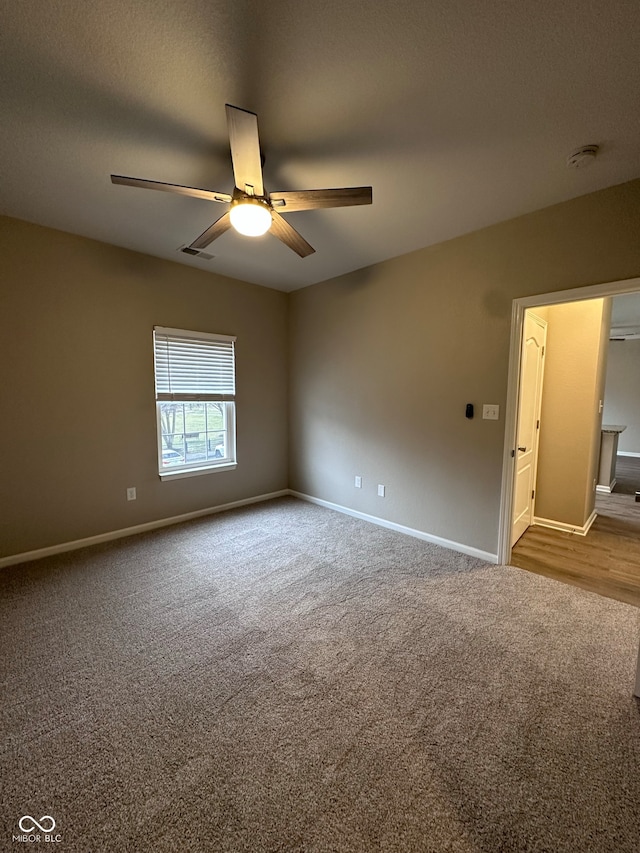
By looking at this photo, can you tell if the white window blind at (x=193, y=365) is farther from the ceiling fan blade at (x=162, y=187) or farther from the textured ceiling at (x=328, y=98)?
the ceiling fan blade at (x=162, y=187)

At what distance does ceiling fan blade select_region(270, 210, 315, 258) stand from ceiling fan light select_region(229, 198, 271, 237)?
101 millimetres

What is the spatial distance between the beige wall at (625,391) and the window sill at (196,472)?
8421 mm

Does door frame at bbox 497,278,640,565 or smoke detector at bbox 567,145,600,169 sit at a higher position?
smoke detector at bbox 567,145,600,169

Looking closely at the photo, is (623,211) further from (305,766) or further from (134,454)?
(134,454)

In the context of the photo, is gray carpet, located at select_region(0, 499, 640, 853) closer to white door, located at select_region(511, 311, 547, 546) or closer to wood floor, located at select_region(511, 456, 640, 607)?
wood floor, located at select_region(511, 456, 640, 607)

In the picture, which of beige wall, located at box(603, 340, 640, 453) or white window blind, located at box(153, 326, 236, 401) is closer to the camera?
white window blind, located at box(153, 326, 236, 401)

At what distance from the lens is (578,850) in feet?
3.59

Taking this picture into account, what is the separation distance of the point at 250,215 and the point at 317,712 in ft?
8.02

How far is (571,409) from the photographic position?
3607 millimetres

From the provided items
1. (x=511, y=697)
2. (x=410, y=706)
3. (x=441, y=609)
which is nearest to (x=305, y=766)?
(x=410, y=706)

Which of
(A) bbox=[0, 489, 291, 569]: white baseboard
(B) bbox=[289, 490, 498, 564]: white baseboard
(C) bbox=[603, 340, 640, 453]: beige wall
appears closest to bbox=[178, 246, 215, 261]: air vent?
(A) bbox=[0, 489, 291, 569]: white baseboard

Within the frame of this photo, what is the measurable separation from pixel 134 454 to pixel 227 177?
259 centimetres

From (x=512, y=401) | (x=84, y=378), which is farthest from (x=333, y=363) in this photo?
(x=84, y=378)

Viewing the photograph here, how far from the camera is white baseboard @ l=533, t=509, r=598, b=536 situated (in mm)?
3600
